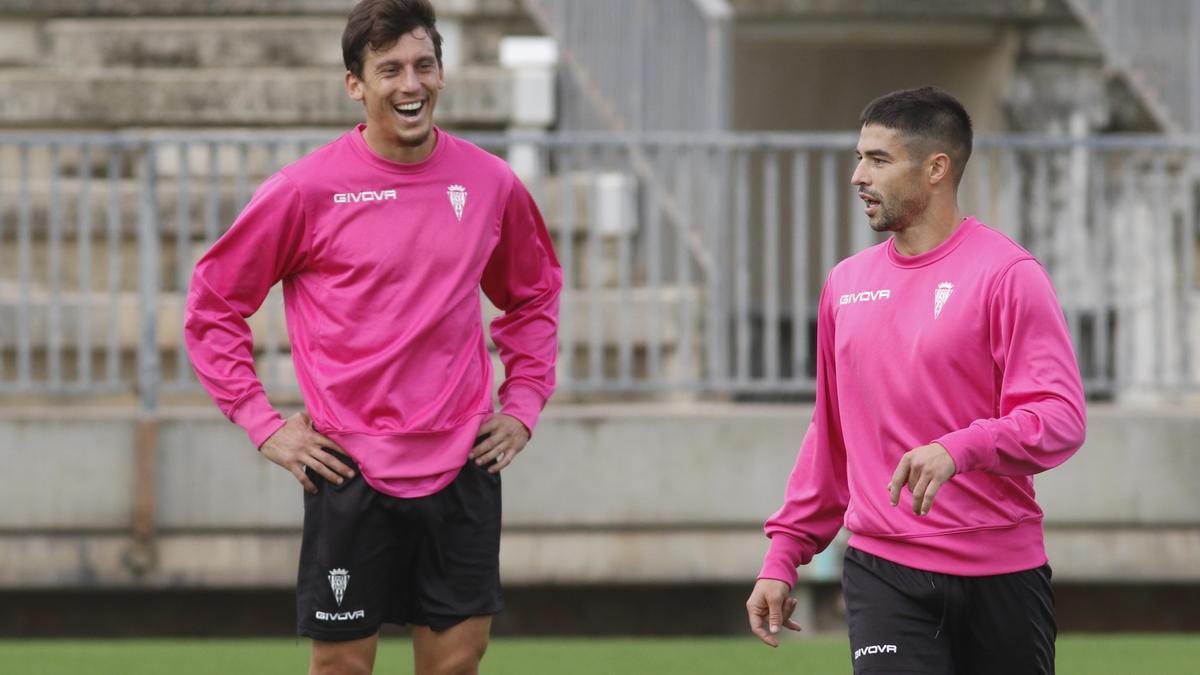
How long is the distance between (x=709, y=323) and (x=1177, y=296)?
2.14 meters

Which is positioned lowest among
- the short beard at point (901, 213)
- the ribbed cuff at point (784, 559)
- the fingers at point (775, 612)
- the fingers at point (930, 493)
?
the fingers at point (775, 612)

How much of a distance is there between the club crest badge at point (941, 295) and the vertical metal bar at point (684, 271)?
5059 millimetres

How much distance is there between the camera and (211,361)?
510 centimetres

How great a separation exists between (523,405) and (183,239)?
182 inches

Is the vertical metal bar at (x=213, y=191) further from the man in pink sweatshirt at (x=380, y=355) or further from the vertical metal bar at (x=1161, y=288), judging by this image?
the man in pink sweatshirt at (x=380, y=355)

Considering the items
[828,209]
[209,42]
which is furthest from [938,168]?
[209,42]

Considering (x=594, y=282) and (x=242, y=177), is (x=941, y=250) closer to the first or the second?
(x=594, y=282)

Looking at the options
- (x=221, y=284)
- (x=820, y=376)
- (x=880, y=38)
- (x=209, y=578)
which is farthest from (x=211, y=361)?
(x=880, y=38)

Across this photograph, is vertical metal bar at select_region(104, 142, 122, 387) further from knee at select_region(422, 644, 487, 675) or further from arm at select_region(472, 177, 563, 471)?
knee at select_region(422, 644, 487, 675)

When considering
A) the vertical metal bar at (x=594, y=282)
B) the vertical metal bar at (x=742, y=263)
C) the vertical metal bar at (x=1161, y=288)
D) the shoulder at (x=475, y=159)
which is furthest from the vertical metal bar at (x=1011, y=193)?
the shoulder at (x=475, y=159)

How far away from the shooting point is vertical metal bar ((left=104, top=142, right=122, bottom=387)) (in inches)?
373

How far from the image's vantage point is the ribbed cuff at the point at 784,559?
4645 millimetres

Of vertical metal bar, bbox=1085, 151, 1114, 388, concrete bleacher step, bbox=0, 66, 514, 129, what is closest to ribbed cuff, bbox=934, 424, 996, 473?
vertical metal bar, bbox=1085, 151, 1114, 388

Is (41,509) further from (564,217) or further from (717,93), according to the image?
(717,93)
